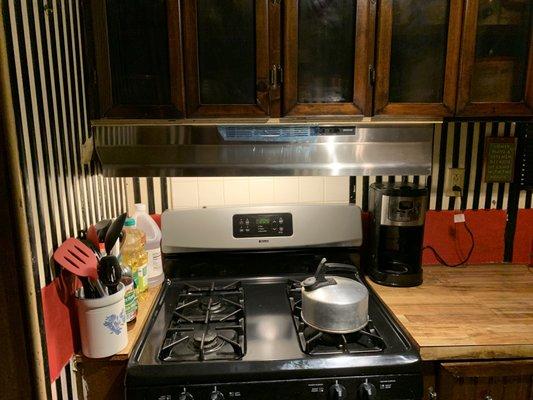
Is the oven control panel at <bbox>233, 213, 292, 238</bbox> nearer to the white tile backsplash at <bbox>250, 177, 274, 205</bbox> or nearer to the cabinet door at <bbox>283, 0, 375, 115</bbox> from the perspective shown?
the white tile backsplash at <bbox>250, 177, 274, 205</bbox>

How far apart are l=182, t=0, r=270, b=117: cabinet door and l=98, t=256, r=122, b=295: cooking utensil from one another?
1.77 ft

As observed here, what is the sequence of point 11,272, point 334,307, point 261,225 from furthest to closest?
point 261,225, point 334,307, point 11,272

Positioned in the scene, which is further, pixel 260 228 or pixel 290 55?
pixel 260 228

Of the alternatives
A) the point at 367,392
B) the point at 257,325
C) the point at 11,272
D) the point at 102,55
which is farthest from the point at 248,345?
the point at 102,55

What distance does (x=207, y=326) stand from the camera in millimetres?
1291

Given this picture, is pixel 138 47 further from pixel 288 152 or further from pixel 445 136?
pixel 445 136

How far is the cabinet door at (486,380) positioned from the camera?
1160mm

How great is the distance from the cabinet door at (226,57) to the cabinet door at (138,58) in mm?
46

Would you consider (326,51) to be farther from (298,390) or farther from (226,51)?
(298,390)

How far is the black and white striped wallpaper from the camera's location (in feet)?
3.05

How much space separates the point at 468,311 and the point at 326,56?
967 mm

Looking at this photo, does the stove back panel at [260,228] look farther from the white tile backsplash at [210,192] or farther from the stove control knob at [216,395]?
the stove control knob at [216,395]

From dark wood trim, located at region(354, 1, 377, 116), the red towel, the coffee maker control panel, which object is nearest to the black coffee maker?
the coffee maker control panel

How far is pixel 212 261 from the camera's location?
5.37 ft
